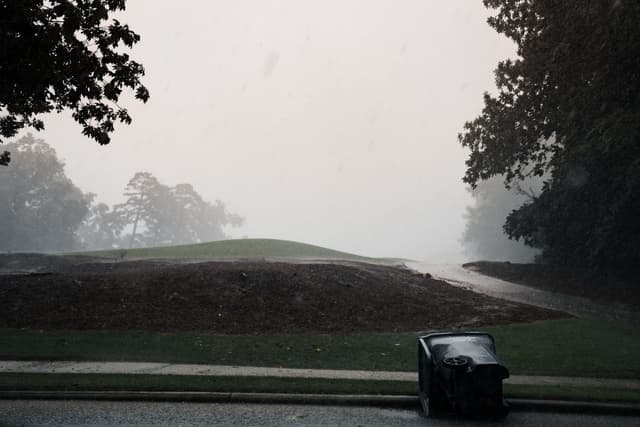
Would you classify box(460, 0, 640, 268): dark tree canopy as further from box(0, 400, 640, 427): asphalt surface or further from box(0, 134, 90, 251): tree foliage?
box(0, 134, 90, 251): tree foliage

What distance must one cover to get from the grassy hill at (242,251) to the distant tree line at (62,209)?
3103cm

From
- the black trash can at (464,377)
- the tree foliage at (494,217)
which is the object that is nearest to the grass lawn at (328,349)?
the black trash can at (464,377)

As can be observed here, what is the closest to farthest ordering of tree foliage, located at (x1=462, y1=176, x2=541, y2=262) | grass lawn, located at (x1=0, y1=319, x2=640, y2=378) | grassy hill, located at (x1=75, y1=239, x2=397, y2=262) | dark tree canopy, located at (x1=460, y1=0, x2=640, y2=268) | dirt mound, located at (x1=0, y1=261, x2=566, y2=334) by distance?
grass lawn, located at (x1=0, y1=319, x2=640, y2=378)
dirt mound, located at (x1=0, y1=261, x2=566, y2=334)
dark tree canopy, located at (x1=460, y1=0, x2=640, y2=268)
grassy hill, located at (x1=75, y1=239, x2=397, y2=262)
tree foliage, located at (x1=462, y1=176, x2=541, y2=262)

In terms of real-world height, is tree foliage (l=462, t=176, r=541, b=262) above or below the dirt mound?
above

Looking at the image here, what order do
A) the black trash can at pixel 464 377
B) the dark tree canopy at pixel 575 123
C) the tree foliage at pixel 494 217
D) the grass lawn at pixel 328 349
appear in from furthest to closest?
the tree foliage at pixel 494 217
the dark tree canopy at pixel 575 123
the grass lawn at pixel 328 349
the black trash can at pixel 464 377

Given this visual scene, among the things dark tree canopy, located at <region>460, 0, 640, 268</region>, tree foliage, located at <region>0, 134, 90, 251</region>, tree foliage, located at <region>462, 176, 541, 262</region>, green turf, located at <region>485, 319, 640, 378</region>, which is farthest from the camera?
tree foliage, located at <region>462, 176, 541, 262</region>

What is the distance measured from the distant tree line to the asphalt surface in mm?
63263

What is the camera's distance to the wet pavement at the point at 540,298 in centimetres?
1815

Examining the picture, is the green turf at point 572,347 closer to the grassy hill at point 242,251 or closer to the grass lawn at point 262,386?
the grass lawn at point 262,386

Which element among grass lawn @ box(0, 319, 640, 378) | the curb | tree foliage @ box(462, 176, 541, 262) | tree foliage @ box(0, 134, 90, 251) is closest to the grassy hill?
grass lawn @ box(0, 319, 640, 378)

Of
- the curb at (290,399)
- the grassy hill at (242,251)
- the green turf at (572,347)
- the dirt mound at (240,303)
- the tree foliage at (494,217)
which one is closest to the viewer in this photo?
the curb at (290,399)

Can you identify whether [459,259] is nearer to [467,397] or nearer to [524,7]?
[524,7]

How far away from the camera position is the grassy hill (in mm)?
35406

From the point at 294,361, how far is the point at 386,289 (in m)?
9.19
